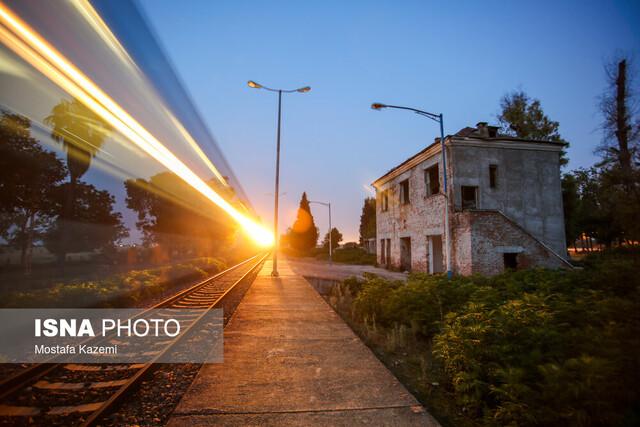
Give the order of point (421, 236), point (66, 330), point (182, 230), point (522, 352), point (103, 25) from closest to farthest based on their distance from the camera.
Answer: point (522, 352) → point (103, 25) → point (66, 330) → point (421, 236) → point (182, 230)

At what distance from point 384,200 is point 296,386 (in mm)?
23720

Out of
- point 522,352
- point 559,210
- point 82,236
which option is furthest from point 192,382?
point 82,236

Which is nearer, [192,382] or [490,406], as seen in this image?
[490,406]

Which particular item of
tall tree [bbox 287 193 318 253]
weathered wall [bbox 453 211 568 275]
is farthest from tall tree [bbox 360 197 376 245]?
weathered wall [bbox 453 211 568 275]

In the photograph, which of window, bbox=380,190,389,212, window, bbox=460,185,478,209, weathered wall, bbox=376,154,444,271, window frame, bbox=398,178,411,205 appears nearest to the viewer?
window, bbox=460,185,478,209

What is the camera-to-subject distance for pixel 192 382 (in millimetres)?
4227

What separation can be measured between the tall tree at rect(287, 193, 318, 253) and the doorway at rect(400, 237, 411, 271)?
1520 inches

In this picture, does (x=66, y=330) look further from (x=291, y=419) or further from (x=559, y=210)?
(x=559, y=210)

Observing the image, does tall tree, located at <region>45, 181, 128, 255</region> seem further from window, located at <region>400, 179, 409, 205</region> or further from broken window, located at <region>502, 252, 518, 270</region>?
broken window, located at <region>502, 252, 518, 270</region>

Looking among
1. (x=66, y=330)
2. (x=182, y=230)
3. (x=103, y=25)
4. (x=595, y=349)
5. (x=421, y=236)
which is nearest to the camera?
(x=595, y=349)

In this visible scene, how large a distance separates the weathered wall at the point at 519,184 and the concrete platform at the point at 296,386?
1395 cm

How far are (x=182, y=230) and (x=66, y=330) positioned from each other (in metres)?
34.1

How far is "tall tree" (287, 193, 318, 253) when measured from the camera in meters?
61.9

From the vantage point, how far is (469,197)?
21000 mm
